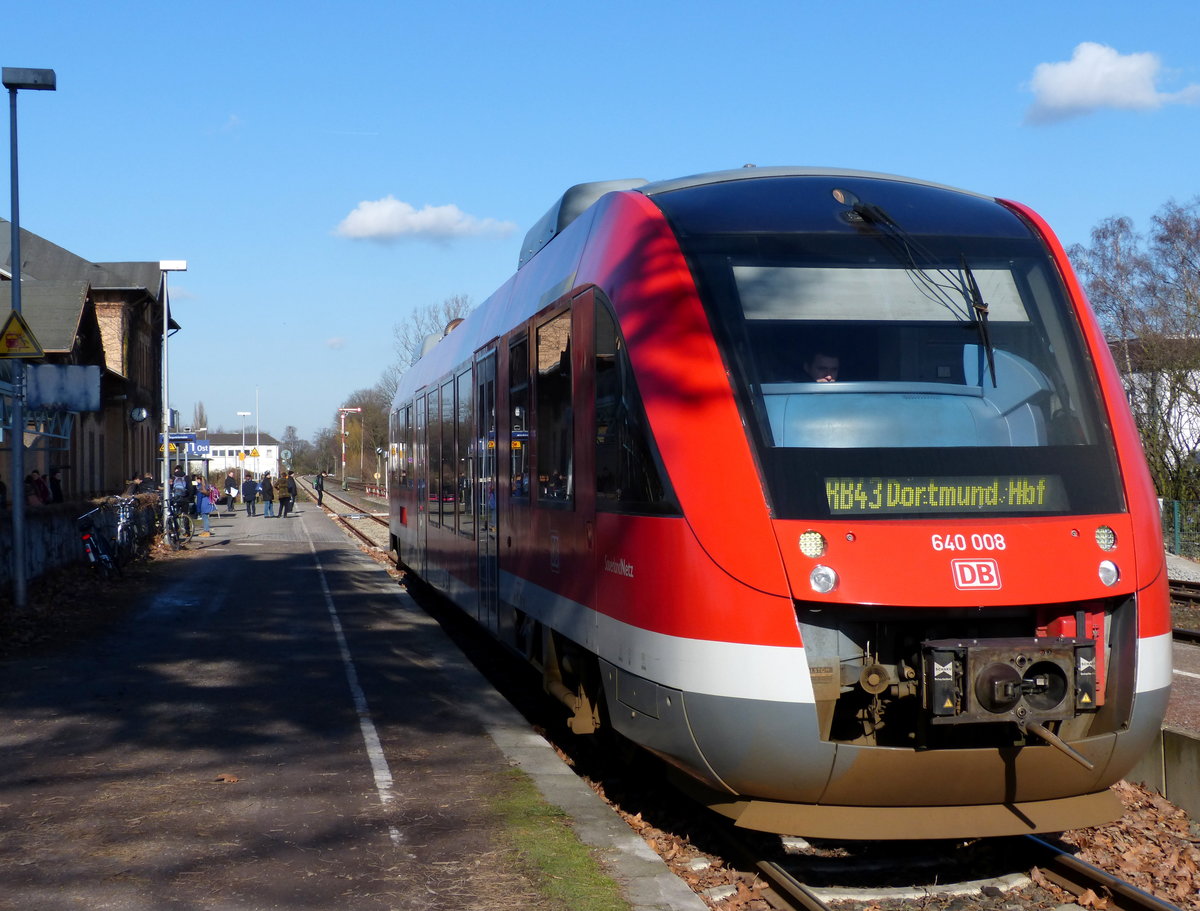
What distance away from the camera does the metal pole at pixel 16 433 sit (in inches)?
621

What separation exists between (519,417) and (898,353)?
3.49 metres

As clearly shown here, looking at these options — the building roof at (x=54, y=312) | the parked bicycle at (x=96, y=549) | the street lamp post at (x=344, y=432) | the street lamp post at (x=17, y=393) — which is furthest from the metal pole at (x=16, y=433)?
the street lamp post at (x=344, y=432)

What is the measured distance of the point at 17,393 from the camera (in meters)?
16.3

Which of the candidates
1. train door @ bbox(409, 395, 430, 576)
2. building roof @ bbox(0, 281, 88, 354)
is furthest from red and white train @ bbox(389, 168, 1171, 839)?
building roof @ bbox(0, 281, 88, 354)

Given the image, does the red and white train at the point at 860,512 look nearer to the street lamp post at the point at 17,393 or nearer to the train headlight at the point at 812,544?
the train headlight at the point at 812,544

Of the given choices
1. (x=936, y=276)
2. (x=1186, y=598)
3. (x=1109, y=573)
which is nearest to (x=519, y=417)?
(x=936, y=276)

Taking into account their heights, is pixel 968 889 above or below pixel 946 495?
below

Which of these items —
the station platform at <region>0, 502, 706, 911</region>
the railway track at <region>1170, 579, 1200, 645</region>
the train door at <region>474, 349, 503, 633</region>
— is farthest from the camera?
the railway track at <region>1170, 579, 1200, 645</region>

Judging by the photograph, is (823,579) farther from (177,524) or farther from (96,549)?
(177,524)

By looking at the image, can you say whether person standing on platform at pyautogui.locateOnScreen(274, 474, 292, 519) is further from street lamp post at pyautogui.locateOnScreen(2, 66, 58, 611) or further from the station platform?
the station platform

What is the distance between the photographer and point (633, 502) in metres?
6.16

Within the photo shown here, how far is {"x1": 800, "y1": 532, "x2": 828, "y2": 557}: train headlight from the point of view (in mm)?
5355

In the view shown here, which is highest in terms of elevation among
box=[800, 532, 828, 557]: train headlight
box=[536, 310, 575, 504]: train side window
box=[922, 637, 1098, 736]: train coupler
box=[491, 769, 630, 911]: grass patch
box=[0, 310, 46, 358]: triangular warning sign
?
box=[0, 310, 46, 358]: triangular warning sign

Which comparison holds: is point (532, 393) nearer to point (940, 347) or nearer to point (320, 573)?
point (940, 347)
